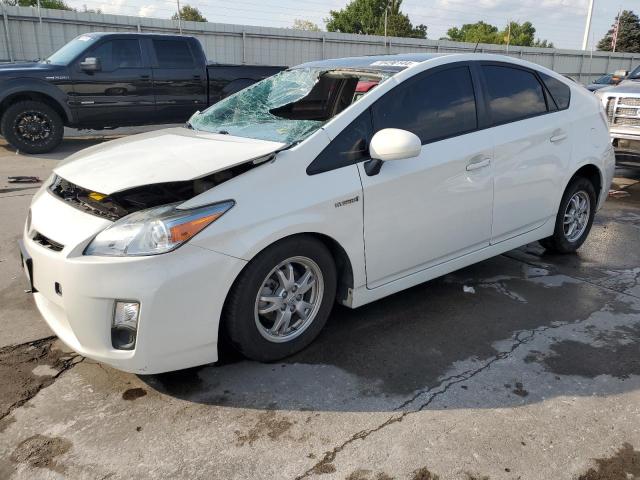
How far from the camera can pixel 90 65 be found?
972cm

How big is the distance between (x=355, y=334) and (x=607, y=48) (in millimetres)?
78139

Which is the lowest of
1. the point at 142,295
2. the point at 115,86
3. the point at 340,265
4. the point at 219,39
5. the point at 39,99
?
the point at 340,265

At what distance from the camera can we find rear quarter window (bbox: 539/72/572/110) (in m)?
4.62

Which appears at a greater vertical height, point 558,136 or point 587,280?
point 558,136

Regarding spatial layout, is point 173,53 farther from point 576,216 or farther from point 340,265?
point 340,265

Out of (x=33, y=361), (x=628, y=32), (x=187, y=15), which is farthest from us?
(x=628, y=32)

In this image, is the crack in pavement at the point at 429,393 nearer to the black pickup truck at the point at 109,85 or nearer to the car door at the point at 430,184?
the car door at the point at 430,184

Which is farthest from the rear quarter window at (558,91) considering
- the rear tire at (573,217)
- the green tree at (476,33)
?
the green tree at (476,33)

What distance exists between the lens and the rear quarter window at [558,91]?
462cm

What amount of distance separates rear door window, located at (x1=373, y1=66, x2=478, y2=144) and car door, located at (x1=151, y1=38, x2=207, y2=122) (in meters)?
8.04

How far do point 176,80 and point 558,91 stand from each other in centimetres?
797

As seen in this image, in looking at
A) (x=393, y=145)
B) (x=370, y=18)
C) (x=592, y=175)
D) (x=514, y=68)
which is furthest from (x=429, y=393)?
(x=370, y=18)

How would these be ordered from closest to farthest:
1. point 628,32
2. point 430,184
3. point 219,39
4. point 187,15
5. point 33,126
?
point 430,184 < point 33,126 < point 219,39 < point 187,15 < point 628,32

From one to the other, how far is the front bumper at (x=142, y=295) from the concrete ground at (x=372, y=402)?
1.01ft
